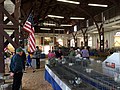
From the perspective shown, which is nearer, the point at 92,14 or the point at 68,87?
the point at 68,87

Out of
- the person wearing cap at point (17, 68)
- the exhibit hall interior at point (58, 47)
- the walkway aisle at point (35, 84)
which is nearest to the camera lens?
the exhibit hall interior at point (58, 47)

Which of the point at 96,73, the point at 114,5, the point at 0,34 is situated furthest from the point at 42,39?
the point at 96,73

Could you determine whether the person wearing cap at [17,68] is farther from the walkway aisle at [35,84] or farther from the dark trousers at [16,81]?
the walkway aisle at [35,84]

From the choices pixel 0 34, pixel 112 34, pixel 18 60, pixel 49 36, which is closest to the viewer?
pixel 18 60

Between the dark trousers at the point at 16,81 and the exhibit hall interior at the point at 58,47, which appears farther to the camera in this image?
the dark trousers at the point at 16,81

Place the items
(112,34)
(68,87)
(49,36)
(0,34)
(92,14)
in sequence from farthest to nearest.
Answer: (49,36) < (112,34) < (92,14) < (0,34) < (68,87)

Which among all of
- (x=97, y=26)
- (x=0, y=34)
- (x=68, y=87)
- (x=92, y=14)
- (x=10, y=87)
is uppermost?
(x=92, y=14)

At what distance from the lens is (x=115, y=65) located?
3775 millimetres

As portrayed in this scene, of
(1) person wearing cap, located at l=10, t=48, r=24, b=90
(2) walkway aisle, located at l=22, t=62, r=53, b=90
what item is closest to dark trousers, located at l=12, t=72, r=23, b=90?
(1) person wearing cap, located at l=10, t=48, r=24, b=90

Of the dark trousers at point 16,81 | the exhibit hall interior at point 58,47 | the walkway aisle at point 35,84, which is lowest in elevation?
the walkway aisle at point 35,84

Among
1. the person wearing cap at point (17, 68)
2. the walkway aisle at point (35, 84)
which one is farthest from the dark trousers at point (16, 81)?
the walkway aisle at point (35, 84)

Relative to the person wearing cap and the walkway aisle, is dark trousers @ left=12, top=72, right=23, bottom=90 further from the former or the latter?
the walkway aisle

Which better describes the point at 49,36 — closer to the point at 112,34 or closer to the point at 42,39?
the point at 42,39

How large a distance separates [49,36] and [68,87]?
27116 millimetres
